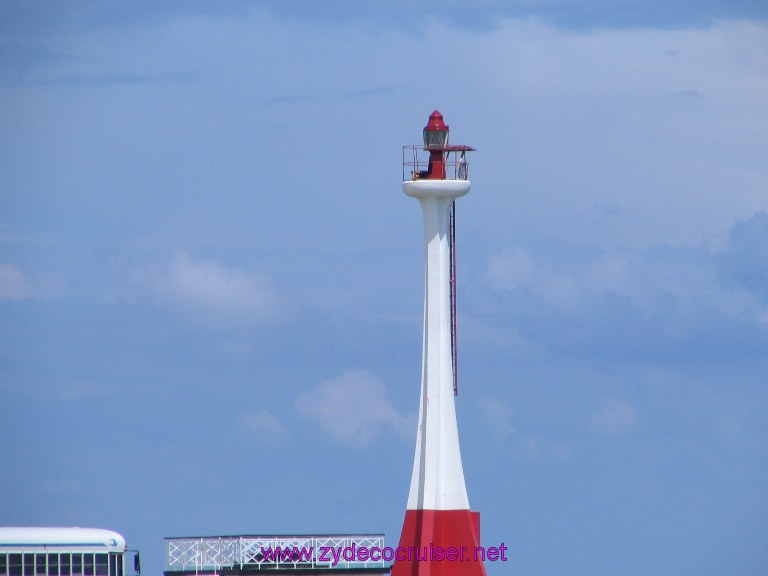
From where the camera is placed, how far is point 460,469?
7812 cm

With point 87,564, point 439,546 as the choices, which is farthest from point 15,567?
point 439,546

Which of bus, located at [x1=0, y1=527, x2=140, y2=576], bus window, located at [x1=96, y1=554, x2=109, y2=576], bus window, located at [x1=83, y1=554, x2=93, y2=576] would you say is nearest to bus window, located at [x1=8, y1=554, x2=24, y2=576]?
bus, located at [x1=0, y1=527, x2=140, y2=576]

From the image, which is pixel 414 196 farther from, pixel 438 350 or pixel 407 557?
pixel 407 557

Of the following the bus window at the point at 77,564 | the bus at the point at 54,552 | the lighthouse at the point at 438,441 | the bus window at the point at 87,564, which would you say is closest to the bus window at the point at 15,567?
the bus at the point at 54,552

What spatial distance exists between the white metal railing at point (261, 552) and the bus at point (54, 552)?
8.81 ft

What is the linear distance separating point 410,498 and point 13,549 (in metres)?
16.8

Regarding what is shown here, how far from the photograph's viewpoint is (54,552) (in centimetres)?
8506

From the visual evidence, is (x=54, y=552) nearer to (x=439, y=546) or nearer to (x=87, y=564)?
(x=87, y=564)

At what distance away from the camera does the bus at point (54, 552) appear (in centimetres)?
8481

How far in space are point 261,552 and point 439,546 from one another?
10632 mm

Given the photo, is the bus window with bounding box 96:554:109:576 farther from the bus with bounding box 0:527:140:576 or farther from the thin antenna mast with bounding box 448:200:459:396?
the thin antenna mast with bounding box 448:200:459:396

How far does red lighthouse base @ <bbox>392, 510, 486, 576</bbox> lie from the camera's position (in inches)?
3039

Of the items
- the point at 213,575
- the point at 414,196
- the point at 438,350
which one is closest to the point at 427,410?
the point at 438,350

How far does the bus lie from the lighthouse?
13.6 meters
